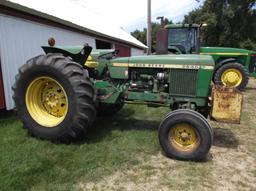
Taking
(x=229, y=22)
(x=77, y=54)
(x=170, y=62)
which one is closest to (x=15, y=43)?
(x=77, y=54)

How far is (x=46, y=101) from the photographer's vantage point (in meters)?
4.14

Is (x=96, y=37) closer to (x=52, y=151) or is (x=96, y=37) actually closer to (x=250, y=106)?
(x=250, y=106)

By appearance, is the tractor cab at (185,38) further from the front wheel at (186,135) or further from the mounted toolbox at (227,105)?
the front wheel at (186,135)

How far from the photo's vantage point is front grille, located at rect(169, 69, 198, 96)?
151 inches

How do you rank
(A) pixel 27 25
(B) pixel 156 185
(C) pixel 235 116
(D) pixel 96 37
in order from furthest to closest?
(D) pixel 96 37 < (A) pixel 27 25 < (C) pixel 235 116 < (B) pixel 156 185

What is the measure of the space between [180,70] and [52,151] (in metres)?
2.26

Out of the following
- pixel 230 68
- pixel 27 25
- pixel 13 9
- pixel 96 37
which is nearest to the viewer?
pixel 13 9

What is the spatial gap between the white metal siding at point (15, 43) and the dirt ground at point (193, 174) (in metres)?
3.94

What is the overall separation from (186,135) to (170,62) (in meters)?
1.18

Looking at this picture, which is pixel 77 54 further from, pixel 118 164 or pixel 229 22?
pixel 229 22

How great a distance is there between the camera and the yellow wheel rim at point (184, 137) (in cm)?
341

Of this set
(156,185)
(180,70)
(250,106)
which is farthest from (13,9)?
(250,106)

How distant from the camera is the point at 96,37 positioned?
10.8 meters

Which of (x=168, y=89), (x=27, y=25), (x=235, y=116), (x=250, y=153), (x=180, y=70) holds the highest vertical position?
(x=27, y=25)
